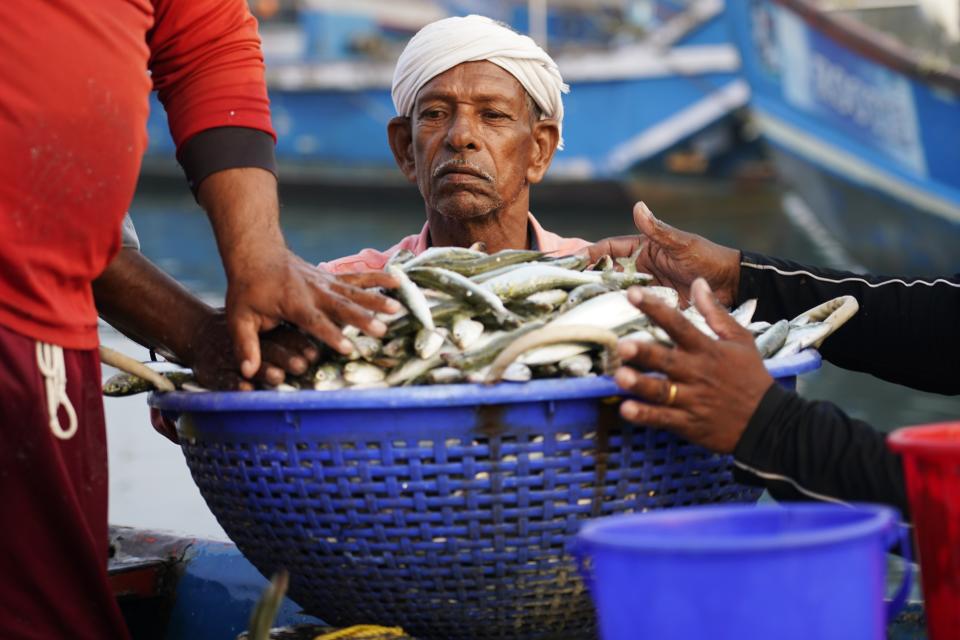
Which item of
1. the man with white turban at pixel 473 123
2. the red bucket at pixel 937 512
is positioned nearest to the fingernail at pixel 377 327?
the red bucket at pixel 937 512

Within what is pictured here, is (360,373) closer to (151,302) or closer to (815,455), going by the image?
(151,302)

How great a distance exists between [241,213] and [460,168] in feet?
3.71

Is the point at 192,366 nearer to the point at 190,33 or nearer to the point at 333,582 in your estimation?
the point at 333,582

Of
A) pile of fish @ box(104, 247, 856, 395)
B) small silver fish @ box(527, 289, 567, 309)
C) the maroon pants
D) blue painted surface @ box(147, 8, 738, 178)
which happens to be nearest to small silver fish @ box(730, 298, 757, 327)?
pile of fish @ box(104, 247, 856, 395)

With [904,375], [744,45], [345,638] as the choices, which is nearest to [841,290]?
[904,375]

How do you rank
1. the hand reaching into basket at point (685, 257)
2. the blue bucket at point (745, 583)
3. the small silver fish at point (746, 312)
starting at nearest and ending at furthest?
the blue bucket at point (745, 583) → the small silver fish at point (746, 312) → the hand reaching into basket at point (685, 257)

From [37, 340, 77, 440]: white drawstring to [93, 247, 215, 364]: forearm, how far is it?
0.31 meters

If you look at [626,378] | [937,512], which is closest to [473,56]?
[626,378]

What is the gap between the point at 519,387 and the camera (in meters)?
2.05

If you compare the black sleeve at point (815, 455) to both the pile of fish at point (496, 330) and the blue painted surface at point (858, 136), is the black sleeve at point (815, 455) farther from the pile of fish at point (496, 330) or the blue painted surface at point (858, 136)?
the blue painted surface at point (858, 136)

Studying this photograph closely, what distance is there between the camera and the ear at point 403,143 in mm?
3688

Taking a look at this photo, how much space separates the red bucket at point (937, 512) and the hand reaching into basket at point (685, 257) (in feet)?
4.12

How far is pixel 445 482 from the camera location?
210cm

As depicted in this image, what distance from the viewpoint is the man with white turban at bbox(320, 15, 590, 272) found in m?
3.46
